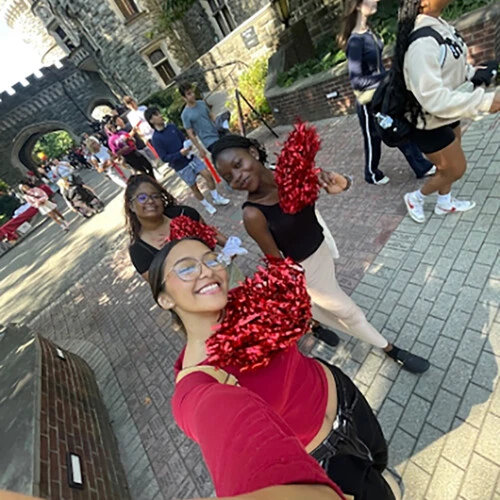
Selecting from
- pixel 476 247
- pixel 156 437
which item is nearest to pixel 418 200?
pixel 476 247

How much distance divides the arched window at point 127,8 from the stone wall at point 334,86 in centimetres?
1366

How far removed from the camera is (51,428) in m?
2.64

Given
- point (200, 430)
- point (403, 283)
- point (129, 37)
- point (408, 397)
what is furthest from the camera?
point (129, 37)

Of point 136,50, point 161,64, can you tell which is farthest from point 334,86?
point 136,50

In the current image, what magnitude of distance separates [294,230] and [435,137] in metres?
1.87

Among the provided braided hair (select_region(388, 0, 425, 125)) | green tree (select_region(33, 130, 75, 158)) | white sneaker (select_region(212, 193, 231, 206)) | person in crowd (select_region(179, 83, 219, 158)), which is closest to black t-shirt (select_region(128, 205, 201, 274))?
braided hair (select_region(388, 0, 425, 125))

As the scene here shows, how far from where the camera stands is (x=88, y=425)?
10.1ft

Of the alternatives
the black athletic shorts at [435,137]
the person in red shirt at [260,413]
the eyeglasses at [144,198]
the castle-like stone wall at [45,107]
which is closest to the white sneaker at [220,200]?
the eyeglasses at [144,198]

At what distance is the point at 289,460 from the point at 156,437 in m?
2.90

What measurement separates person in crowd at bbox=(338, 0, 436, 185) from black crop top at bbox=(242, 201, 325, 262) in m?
2.31

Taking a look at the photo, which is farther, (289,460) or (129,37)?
(129,37)

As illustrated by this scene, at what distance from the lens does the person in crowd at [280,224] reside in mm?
2047

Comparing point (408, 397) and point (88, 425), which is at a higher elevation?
point (88, 425)

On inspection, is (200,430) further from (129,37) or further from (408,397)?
(129,37)
